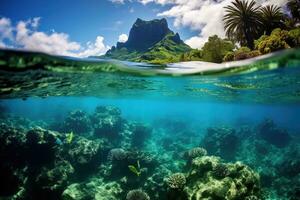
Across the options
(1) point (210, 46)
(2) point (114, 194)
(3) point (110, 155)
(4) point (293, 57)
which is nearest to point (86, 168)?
(3) point (110, 155)

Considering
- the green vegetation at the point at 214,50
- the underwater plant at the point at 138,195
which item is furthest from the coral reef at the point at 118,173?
the green vegetation at the point at 214,50

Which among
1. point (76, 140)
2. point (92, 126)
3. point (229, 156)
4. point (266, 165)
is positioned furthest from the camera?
point (92, 126)

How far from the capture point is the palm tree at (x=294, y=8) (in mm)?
17925

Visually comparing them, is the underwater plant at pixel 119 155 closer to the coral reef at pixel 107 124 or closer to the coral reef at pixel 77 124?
the coral reef at pixel 107 124

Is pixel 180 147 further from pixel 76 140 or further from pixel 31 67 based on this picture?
pixel 31 67

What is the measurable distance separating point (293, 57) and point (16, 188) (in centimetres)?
1687

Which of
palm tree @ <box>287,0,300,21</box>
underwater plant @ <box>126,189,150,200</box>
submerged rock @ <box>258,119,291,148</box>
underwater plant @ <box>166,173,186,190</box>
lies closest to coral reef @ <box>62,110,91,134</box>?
underwater plant @ <box>126,189,150,200</box>

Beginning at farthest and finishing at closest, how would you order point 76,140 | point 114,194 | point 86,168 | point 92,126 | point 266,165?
point 92,126
point 266,165
point 76,140
point 86,168
point 114,194

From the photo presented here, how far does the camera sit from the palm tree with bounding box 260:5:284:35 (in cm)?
1927

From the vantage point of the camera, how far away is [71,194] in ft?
43.8

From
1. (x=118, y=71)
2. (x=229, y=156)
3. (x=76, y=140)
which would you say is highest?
→ (x=118, y=71)

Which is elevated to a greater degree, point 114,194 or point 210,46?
point 210,46

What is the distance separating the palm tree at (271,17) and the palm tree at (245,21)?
38cm

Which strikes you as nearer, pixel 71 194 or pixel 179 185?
pixel 179 185
